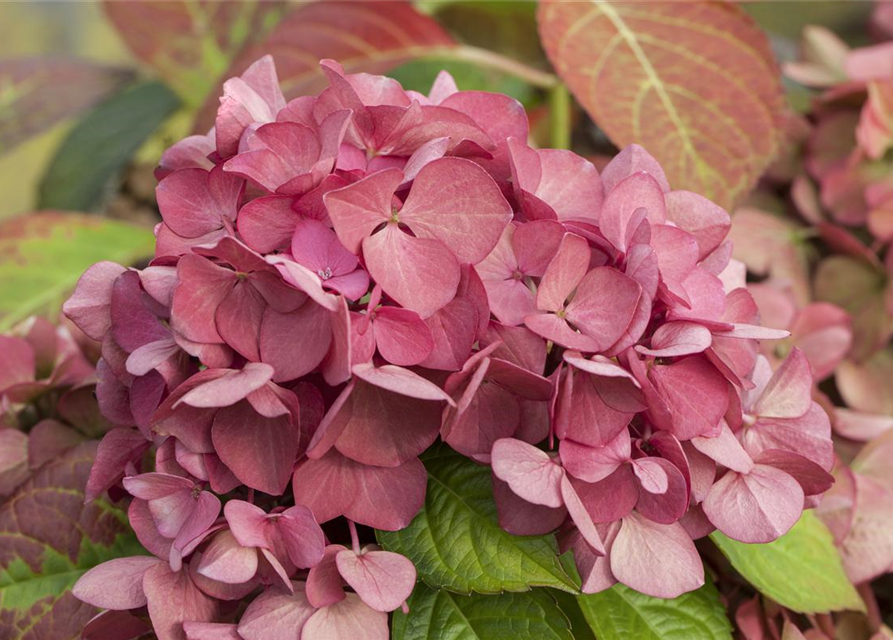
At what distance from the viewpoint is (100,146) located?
985mm

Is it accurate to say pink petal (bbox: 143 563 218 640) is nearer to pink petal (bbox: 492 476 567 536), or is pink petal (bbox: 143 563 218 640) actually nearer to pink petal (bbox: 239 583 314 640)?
pink petal (bbox: 239 583 314 640)

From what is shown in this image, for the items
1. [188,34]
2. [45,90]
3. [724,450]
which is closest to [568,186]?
[724,450]

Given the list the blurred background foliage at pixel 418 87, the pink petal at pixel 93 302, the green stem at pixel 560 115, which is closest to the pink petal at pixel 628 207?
the pink petal at pixel 93 302

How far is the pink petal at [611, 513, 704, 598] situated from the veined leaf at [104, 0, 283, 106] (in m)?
0.77

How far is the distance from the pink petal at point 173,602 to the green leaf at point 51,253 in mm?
502

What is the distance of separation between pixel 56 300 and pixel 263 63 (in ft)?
1.56

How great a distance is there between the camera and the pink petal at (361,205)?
1.05ft

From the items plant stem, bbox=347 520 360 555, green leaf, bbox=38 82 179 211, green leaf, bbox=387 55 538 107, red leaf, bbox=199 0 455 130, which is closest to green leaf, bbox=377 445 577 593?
plant stem, bbox=347 520 360 555

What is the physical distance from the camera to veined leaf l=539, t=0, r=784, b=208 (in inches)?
24.1

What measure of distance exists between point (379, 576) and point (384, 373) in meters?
0.09

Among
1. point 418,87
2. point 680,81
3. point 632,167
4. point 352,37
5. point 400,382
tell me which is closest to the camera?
point 400,382

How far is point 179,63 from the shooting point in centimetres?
97

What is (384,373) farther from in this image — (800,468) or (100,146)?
(100,146)

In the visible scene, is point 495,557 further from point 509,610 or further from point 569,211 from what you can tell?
point 569,211
